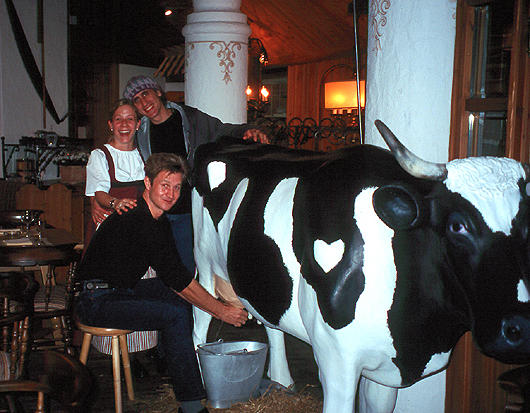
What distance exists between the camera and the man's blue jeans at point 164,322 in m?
2.54

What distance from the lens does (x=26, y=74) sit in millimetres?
9922

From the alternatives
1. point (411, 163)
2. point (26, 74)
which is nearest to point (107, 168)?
point (411, 163)

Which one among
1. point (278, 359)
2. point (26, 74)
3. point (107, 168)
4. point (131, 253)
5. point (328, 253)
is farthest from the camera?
point (26, 74)

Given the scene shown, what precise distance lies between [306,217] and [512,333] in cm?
73

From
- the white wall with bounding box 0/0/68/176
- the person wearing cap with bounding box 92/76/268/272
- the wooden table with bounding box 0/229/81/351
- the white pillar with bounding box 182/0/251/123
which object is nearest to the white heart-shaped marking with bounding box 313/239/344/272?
the person wearing cap with bounding box 92/76/268/272

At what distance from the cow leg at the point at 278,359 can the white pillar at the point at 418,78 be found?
2.44 feet

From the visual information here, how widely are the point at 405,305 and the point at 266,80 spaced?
480 inches

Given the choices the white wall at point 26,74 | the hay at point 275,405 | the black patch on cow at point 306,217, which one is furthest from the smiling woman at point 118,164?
the white wall at point 26,74

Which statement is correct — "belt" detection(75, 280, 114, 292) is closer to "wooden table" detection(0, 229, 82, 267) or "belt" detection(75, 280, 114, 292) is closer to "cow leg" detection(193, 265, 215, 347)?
"cow leg" detection(193, 265, 215, 347)

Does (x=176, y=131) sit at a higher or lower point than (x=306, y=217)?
higher

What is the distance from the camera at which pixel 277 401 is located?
274 centimetres

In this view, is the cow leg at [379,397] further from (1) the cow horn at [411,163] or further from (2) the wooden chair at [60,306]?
(2) the wooden chair at [60,306]

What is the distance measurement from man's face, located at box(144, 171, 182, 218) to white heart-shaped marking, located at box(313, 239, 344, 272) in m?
1.09

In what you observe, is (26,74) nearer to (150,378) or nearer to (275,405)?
(150,378)
